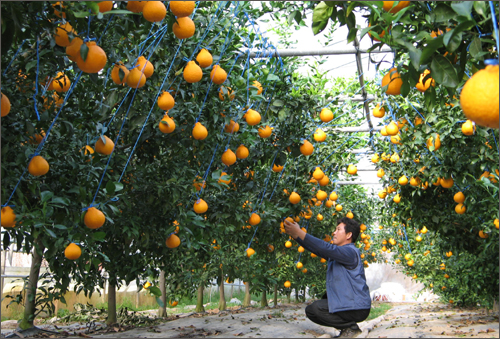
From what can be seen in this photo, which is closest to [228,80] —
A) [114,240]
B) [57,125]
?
[57,125]

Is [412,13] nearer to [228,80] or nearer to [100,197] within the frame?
[228,80]

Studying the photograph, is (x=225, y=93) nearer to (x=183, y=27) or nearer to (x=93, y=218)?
(x=183, y=27)

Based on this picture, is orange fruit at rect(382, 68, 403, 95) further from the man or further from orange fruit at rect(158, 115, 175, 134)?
the man

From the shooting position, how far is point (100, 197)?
131 inches

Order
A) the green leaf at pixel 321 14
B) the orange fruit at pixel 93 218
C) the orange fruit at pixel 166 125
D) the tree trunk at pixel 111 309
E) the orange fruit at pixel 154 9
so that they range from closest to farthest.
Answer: the orange fruit at pixel 154 9, the green leaf at pixel 321 14, the orange fruit at pixel 93 218, the orange fruit at pixel 166 125, the tree trunk at pixel 111 309

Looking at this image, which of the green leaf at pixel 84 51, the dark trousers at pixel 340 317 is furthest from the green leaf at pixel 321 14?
the dark trousers at pixel 340 317

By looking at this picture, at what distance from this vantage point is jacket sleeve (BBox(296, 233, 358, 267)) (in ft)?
13.4

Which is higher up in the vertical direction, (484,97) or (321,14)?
(321,14)

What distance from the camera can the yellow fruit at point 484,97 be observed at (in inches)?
50.8

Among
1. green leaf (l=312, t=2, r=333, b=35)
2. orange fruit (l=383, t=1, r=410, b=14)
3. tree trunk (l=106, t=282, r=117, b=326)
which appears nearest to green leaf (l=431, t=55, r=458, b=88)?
orange fruit (l=383, t=1, r=410, b=14)

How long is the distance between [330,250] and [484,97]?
2.96 m

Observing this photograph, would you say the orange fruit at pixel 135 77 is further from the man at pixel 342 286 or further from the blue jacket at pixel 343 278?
the blue jacket at pixel 343 278

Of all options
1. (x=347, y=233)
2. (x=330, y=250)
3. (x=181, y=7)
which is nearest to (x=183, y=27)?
(x=181, y=7)

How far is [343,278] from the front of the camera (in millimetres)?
4180
